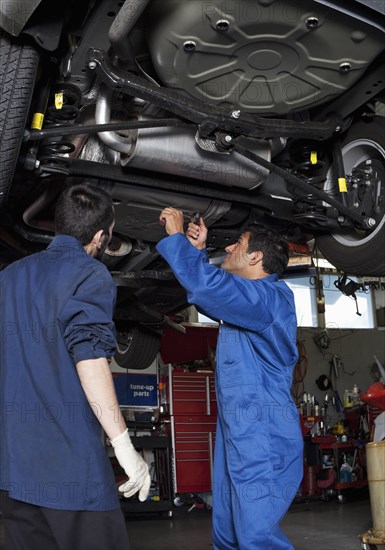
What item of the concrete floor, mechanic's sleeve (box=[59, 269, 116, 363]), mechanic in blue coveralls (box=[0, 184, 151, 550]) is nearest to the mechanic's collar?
mechanic in blue coveralls (box=[0, 184, 151, 550])

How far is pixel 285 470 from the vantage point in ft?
7.26

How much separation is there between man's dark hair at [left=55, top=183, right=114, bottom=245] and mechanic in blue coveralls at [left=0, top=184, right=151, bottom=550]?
0.10 meters

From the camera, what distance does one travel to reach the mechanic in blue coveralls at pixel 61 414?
148cm

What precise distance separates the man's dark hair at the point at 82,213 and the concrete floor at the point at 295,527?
158 inches

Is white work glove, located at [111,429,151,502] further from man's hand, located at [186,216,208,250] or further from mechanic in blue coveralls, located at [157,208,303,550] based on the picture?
man's hand, located at [186,216,208,250]

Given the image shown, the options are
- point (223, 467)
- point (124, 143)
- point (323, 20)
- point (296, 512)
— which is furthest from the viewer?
point (296, 512)

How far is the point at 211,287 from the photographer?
2178mm

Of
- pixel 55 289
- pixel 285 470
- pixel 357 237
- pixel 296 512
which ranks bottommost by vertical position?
pixel 296 512

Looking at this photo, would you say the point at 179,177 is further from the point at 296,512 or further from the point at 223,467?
the point at 296,512

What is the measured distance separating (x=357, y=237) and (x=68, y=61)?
1.60 m

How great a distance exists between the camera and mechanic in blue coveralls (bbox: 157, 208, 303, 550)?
2.13 meters

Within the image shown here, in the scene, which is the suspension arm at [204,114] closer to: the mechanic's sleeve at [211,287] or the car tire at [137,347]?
the mechanic's sleeve at [211,287]

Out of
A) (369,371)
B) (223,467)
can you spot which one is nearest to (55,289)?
(223,467)

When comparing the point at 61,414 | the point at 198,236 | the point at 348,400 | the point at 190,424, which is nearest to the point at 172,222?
the point at 198,236
